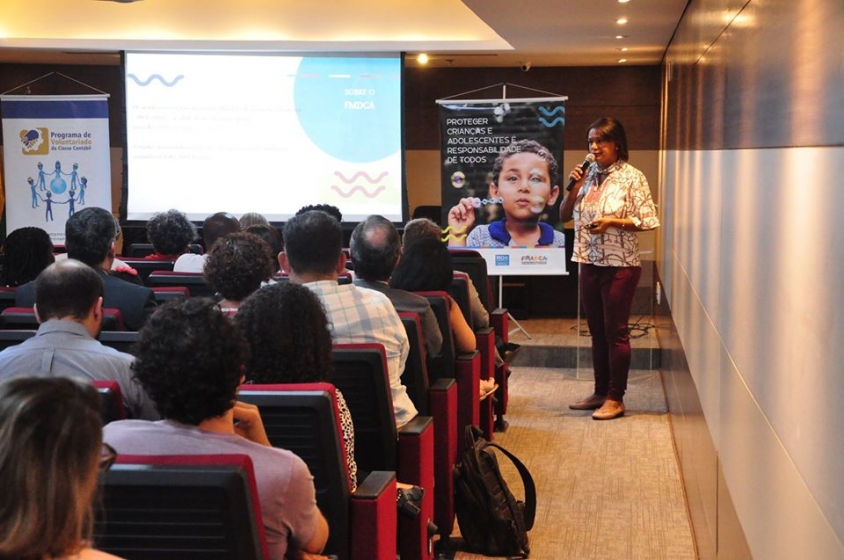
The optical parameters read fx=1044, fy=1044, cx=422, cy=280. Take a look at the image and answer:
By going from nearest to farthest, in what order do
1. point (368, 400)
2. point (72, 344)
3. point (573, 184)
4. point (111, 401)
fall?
point (111, 401)
point (72, 344)
point (368, 400)
point (573, 184)

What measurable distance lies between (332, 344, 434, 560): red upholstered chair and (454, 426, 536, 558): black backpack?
19.7 inches

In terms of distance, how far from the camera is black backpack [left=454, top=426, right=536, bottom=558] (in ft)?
13.2

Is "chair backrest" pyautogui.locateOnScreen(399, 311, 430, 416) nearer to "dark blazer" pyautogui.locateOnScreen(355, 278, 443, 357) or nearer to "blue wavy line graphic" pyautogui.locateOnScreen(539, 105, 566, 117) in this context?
"dark blazer" pyautogui.locateOnScreen(355, 278, 443, 357)

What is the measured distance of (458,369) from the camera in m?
4.71

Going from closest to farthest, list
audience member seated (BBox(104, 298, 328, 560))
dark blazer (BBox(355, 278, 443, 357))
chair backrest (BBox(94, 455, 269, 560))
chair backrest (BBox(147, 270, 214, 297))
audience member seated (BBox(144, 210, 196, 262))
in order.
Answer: chair backrest (BBox(94, 455, 269, 560)) < audience member seated (BBox(104, 298, 328, 560)) < dark blazer (BBox(355, 278, 443, 357)) < chair backrest (BBox(147, 270, 214, 297)) < audience member seated (BBox(144, 210, 196, 262))

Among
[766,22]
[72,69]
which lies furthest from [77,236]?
[72,69]

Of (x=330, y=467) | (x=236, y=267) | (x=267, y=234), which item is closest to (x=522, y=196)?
(x=267, y=234)

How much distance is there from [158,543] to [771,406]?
1313 mm

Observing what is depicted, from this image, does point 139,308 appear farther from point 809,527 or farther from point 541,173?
point 541,173

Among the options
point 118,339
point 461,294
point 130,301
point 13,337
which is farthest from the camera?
point 461,294

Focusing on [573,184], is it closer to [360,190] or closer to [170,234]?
[170,234]

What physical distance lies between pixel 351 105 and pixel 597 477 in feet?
17.4

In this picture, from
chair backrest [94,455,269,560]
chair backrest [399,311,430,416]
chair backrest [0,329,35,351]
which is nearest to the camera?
chair backrest [94,455,269,560]

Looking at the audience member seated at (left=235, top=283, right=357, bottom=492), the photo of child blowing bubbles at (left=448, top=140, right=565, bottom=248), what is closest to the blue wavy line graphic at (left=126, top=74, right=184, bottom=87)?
the photo of child blowing bubbles at (left=448, top=140, right=565, bottom=248)
